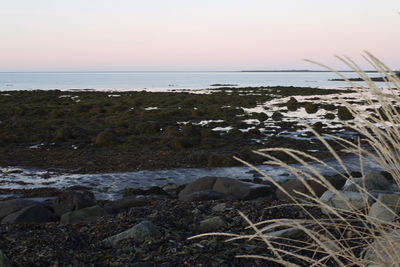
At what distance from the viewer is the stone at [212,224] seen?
19.4 ft

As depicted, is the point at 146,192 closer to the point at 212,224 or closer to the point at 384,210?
the point at 212,224

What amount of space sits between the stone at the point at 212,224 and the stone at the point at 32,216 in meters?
3.52

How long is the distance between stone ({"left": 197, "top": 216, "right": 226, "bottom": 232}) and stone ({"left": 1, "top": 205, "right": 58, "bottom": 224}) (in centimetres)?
352

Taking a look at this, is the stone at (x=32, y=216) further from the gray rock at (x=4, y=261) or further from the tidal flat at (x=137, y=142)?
the tidal flat at (x=137, y=142)

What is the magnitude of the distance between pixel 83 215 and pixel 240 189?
3.69 meters

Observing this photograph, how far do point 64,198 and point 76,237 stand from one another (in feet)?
10.6

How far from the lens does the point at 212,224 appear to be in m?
5.97

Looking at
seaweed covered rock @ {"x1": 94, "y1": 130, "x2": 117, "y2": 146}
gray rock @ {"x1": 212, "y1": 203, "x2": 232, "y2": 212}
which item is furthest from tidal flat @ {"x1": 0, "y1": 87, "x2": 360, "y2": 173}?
gray rock @ {"x1": 212, "y1": 203, "x2": 232, "y2": 212}

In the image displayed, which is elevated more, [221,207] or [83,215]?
[221,207]

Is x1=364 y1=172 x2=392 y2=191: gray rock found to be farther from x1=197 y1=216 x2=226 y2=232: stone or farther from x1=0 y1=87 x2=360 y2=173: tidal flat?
x1=197 y1=216 x2=226 y2=232: stone

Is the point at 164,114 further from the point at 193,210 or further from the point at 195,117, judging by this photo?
the point at 193,210

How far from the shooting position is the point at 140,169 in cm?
1413

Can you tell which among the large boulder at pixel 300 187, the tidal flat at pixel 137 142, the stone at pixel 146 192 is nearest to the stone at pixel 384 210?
the large boulder at pixel 300 187

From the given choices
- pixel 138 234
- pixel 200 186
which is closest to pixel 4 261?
pixel 138 234
